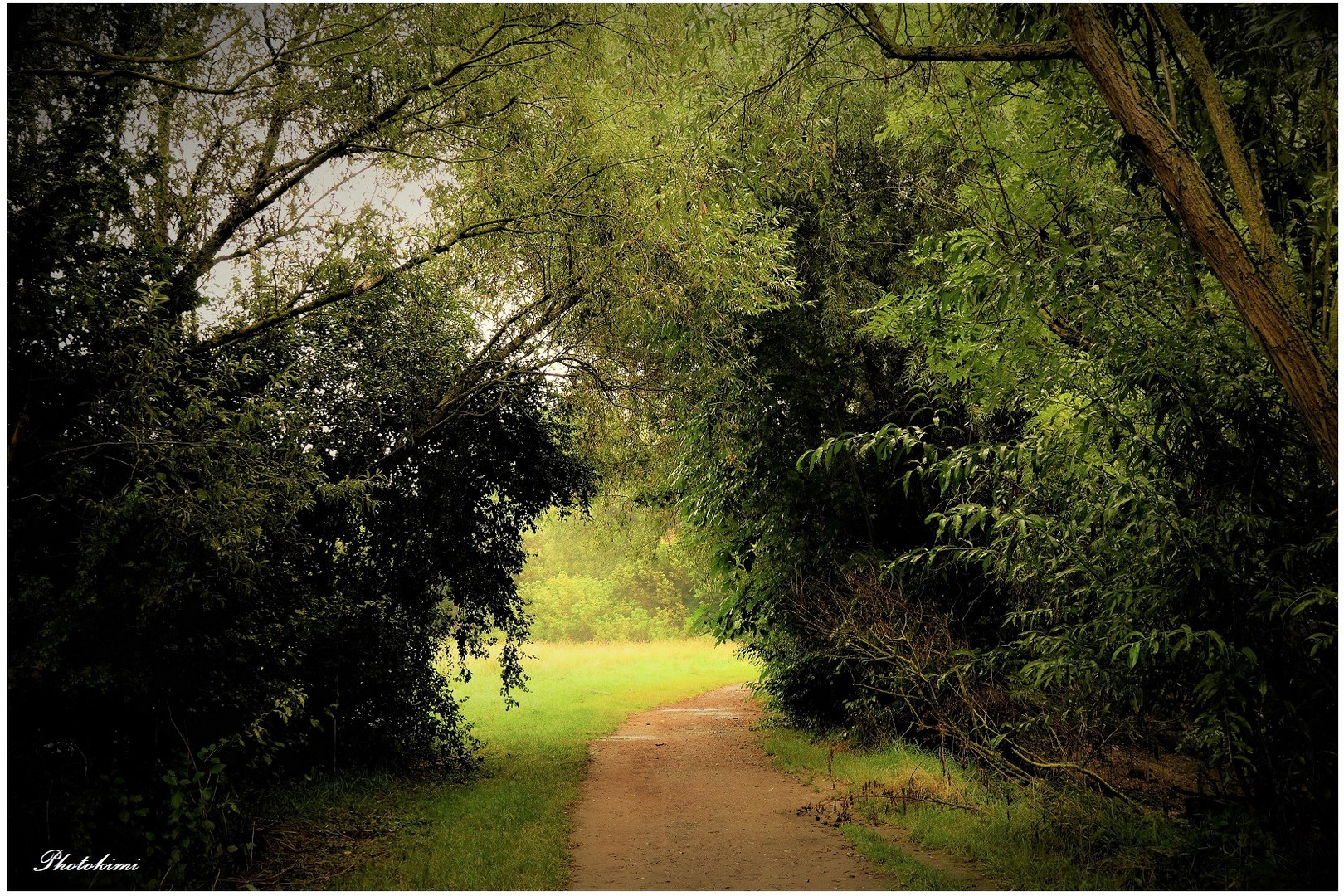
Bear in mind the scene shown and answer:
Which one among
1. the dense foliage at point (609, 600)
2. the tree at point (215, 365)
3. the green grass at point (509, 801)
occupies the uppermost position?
the tree at point (215, 365)

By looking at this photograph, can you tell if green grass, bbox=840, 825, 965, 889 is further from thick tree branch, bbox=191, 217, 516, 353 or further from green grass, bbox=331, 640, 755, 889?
thick tree branch, bbox=191, 217, 516, 353

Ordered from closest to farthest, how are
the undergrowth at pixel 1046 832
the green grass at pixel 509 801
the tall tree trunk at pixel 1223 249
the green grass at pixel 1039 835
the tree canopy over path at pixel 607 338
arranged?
the tall tree trunk at pixel 1223 249
the tree canopy over path at pixel 607 338
the undergrowth at pixel 1046 832
the green grass at pixel 1039 835
the green grass at pixel 509 801

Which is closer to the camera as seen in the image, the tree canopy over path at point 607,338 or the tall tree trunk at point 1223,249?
the tall tree trunk at point 1223,249

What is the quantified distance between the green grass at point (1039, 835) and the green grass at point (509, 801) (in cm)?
295

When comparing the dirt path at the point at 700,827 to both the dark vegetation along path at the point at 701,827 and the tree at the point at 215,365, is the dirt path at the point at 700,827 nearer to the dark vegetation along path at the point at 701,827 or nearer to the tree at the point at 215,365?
the dark vegetation along path at the point at 701,827

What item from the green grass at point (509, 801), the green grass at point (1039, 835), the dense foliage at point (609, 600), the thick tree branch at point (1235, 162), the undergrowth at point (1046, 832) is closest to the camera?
the thick tree branch at point (1235, 162)

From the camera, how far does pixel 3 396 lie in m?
4.27

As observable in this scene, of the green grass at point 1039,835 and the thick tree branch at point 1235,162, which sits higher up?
the thick tree branch at point 1235,162

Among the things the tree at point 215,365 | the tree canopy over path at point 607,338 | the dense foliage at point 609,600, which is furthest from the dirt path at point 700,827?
the dense foliage at point 609,600

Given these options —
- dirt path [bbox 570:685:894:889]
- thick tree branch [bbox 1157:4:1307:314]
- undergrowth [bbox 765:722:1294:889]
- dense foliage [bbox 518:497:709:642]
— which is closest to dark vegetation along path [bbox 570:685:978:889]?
dirt path [bbox 570:685:894:889]

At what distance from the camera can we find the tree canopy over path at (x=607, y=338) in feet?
16.3

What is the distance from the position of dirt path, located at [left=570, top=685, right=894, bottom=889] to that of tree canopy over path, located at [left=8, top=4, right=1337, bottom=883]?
1916 mm

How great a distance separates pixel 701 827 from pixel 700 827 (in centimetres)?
1

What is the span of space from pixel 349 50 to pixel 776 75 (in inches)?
128
